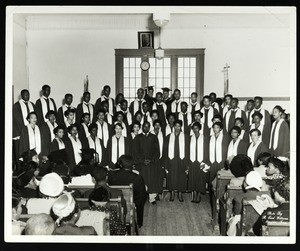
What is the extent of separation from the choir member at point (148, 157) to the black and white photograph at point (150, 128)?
0.02 meters

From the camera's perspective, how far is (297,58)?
151 inches

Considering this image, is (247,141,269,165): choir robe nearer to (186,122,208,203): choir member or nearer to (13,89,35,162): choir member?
(186,122,208,203): choir member

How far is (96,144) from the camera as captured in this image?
6668 mm

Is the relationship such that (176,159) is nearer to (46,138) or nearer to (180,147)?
(180,147)

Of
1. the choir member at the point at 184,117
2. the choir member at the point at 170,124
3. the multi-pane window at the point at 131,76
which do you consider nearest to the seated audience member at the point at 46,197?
the choir member at the point at 170,124

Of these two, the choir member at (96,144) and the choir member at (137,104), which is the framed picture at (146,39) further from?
the choir member at (96,144)

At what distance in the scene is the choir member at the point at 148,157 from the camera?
20.7ft

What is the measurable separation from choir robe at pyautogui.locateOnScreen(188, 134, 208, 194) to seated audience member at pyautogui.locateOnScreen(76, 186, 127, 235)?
8.90 ft

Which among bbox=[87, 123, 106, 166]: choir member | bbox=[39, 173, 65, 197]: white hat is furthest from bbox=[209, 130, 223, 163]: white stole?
bbox=[39, 173, 65, 197]: white hat

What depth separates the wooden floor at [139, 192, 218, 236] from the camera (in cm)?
516

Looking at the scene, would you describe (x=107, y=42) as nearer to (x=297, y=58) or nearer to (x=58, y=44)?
(x=58, y=44)

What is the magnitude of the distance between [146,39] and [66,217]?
278 inches
